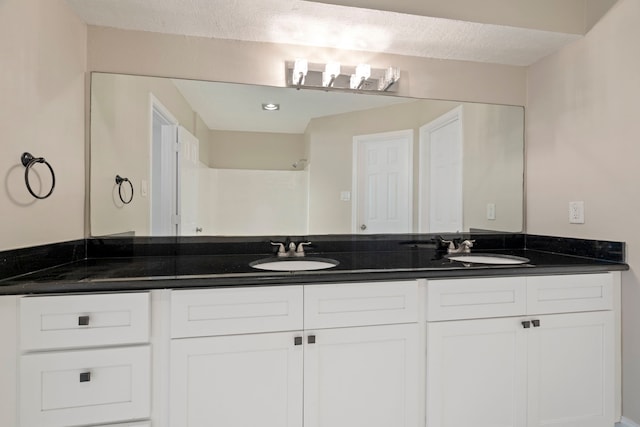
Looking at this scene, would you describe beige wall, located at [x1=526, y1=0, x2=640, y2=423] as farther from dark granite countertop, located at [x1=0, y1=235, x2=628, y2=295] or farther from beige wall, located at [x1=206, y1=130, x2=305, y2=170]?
beige wall, located at [x1=206, y1=130, x2=305, y2=170]

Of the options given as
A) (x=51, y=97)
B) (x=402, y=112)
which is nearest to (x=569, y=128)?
(x=402, y=112)

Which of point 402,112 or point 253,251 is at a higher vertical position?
point 402,112

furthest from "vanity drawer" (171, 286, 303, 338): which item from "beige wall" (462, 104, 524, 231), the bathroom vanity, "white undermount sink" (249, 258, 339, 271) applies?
"beige wall" (462, 104, 524, 231)

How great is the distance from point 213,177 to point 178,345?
3.02 feet

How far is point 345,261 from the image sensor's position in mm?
1705

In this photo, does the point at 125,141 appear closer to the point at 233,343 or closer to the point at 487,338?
the point at 233,343

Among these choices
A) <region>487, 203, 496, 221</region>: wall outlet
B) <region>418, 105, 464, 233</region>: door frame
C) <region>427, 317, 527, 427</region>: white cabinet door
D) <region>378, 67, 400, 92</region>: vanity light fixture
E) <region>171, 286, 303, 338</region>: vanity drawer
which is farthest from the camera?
<region>487, 203, 496, 221</region>: wall outlet

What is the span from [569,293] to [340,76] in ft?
5.07

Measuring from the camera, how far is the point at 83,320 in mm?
1181

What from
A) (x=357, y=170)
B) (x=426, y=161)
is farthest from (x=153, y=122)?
(x=426, y=161)

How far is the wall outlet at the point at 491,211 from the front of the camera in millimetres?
2213

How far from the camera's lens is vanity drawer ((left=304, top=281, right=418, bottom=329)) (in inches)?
53.5

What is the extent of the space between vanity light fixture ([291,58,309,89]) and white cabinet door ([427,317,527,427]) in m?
1.36

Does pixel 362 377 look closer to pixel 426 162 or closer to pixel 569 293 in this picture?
pixel 569 293
